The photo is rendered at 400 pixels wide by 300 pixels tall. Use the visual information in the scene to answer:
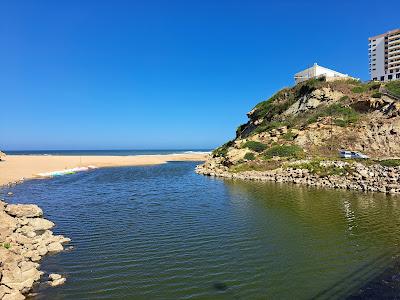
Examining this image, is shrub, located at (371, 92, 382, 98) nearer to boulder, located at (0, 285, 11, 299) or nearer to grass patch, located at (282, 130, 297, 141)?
grass patch, located at (282, 130, 297, 141)

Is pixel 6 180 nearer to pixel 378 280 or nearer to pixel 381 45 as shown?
pixel 378 280

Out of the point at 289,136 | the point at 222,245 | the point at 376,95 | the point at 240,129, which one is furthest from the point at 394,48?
the point at 222,245

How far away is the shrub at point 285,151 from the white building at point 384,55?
71.8 meters

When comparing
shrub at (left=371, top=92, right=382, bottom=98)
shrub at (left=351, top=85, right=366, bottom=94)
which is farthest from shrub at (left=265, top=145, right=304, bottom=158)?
shrub at (left=351, top=85, right=366, bottom=94)

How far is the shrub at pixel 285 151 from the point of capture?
1964 inches

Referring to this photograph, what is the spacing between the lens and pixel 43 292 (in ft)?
39.6

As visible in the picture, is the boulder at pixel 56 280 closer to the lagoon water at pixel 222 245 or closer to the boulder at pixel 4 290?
the lagoon water at pixel 222 245

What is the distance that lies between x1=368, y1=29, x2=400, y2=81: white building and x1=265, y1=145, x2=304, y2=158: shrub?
71761mm

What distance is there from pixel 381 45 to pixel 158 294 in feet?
421

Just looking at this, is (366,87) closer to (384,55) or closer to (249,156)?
(249,156)

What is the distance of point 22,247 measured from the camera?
16047mm

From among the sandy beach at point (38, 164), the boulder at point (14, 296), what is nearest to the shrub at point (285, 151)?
the sandy beach at point (38, 164)

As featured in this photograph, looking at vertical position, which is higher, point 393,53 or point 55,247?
point 393,53

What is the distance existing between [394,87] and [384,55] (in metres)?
64.7
